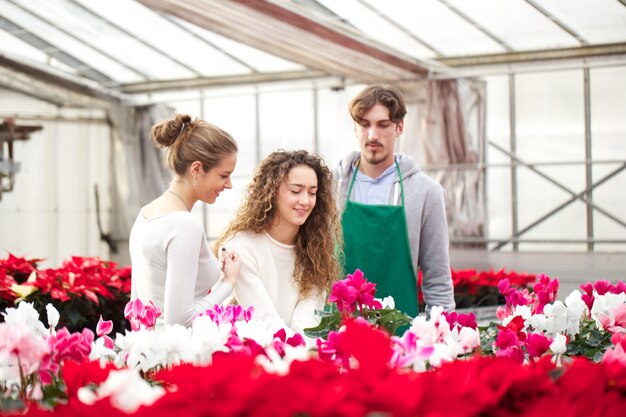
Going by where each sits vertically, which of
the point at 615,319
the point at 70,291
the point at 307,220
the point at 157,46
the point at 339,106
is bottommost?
the point at 70,291

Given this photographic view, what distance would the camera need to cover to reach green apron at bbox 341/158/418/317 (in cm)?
330

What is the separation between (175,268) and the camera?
2.49 metres

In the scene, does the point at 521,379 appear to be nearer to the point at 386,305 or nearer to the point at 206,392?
the point at 206,392

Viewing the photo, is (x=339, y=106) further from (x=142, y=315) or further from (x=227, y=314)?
(x=227, y=314)

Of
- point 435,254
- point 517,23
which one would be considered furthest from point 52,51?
point 435,254

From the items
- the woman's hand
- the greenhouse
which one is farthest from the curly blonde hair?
the greenhouse

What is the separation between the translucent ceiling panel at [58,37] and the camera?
37.6 ft

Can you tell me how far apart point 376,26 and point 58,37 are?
4230mm

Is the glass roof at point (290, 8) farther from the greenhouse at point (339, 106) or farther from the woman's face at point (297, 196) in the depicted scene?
the woman's face at point (297, 196)

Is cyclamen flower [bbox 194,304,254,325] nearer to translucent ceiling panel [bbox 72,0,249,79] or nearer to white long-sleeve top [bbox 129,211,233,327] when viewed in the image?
white long-sleeve top [bbox 129,211,233,327]

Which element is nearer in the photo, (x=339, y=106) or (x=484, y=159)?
(x=484, y=159)

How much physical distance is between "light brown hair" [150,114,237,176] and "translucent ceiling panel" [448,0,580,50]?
26.8 ft

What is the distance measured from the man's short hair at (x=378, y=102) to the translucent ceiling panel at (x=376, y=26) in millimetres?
7446

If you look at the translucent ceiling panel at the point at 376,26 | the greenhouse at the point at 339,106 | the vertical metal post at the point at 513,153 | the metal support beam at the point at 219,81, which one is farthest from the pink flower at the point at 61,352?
the metal support beam at the point at 219,81
